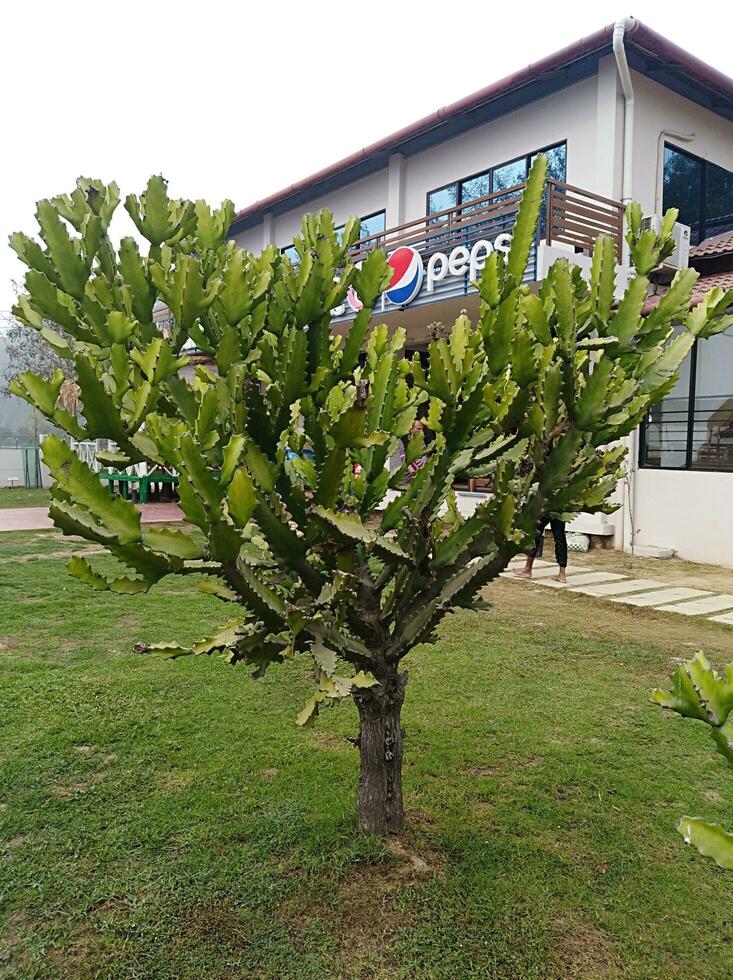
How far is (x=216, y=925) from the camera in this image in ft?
8.67

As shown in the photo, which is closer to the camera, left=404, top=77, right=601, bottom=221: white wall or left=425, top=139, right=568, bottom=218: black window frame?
left=404, top=77, right=601, bottom=221: white wall

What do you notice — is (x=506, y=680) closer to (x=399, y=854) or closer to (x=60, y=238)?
(x=399, y=854)

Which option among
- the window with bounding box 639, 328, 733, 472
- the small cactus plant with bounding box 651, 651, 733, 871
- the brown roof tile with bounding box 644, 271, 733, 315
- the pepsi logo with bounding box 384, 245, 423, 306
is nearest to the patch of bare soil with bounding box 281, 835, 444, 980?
the small cactus plant with bounding box 651, 651, 733, 871

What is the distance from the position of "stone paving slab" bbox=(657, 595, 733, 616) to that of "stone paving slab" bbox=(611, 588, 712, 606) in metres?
0.17

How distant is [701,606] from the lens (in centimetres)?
786

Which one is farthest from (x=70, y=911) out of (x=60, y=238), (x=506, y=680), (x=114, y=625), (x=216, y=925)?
(x=114, y=625)

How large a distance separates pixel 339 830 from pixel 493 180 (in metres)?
12.2

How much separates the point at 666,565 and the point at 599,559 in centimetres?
95

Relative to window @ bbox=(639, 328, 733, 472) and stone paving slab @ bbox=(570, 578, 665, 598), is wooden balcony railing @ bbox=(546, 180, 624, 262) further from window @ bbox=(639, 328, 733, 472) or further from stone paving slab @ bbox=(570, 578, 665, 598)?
stone paving slab @ bbox=(570, 578, 665, 598)

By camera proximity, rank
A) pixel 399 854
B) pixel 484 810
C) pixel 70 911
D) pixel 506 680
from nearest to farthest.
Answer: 1. pixel 70 911
2. pixel 399 854
3. pixel 484 810
4. pixel 506 680

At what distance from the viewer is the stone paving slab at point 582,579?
349 inches

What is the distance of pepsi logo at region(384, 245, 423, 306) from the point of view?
38.0 feet

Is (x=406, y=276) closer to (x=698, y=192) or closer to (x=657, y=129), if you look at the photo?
(x=657, y=129)

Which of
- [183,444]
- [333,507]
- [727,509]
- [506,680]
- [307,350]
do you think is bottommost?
[506,680]
